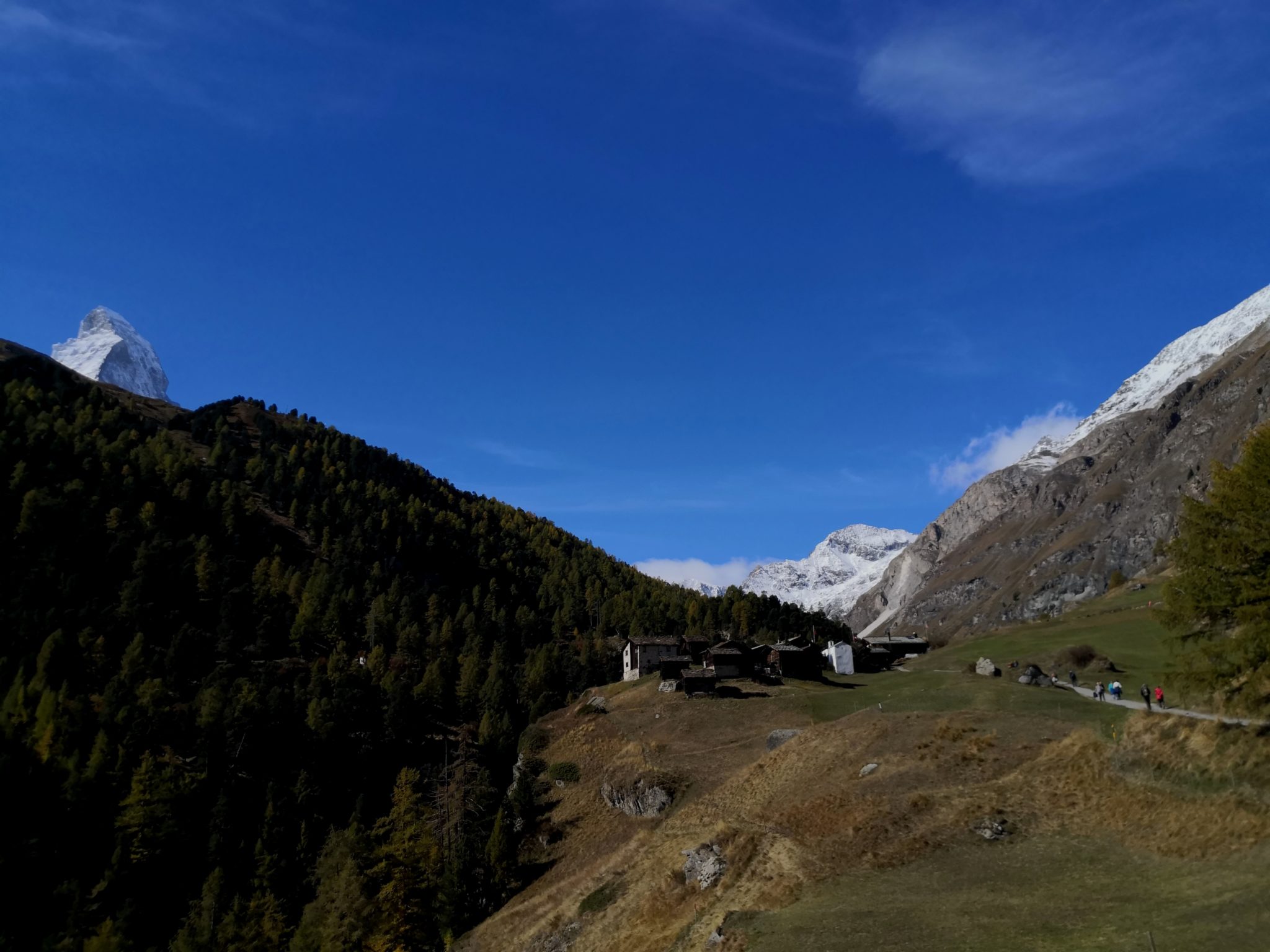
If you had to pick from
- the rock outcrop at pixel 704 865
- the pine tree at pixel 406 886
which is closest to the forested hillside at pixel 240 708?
the pine tree at pixel 406 886

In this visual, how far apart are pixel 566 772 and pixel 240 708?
47656mm

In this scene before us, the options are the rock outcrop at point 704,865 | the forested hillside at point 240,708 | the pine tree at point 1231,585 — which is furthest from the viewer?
the forested hillside at point 240,708

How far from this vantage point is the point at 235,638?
140750 mm

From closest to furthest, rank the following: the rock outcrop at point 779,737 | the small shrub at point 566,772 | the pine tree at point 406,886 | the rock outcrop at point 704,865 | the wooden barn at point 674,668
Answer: the rock outcrop at point 704,865 < the pine tree at point 406,886 < the rock outcrop at point 779,737 < the small shrub at point 566,772 < the wooden barn at point 674,668

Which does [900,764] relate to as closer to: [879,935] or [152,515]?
[879,935]

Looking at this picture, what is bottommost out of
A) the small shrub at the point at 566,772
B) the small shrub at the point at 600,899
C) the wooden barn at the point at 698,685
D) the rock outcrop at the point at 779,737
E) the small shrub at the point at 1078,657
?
the small shrub at the point at 600,899

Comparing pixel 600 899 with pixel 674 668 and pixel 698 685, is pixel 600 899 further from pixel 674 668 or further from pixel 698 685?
pixel 674 668

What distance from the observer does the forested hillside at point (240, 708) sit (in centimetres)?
7806

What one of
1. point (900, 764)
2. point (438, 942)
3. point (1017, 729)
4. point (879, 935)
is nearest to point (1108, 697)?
point (1017, 729)

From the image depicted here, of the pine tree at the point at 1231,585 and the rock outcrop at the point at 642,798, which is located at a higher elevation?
the pine tree at the point at 1231,585

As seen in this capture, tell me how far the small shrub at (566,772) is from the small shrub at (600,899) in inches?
1202

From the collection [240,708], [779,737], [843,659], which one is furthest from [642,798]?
[240,708]

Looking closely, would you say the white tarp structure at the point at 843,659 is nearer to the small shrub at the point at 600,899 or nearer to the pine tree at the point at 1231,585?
the small shrub at the point at 600,899

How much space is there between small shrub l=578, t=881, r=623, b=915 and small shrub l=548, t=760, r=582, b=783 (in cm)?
3053
